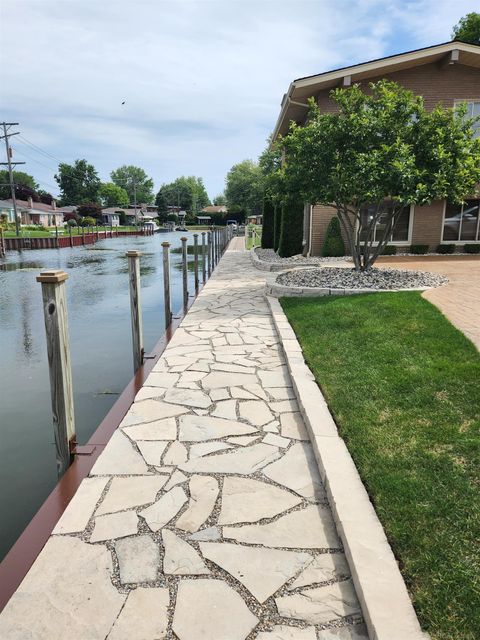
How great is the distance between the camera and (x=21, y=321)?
8.66m

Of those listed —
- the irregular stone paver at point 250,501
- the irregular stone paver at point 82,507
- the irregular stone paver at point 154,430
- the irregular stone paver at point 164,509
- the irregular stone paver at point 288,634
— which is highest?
the irregular stone paver at point 288,634

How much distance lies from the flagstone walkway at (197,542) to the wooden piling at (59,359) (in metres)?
0.28

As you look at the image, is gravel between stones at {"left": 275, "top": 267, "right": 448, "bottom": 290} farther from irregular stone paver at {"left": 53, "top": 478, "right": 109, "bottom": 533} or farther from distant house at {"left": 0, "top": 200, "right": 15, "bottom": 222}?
distant house at {"left": 0, "top": 200, "right": 15, "bottom": 222}

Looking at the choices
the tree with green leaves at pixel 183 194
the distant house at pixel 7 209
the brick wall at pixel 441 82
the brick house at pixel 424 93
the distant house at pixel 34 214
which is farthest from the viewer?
the tree with green leaves at pixel 183 194

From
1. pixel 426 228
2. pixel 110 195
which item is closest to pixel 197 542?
pixel 426 228

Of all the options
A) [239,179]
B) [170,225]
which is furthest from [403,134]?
[170,225]

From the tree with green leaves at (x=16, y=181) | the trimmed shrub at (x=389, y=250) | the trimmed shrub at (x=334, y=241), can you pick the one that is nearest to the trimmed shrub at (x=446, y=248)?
the trimmed shrub at (x=389, y=250)

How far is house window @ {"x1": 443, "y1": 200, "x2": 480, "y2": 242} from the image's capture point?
1606 centimetres

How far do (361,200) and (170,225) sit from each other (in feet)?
298

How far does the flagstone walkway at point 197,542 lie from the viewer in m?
1.92

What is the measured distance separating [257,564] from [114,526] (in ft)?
2.72

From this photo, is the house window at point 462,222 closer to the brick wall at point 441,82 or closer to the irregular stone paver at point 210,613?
the brick wall at point 441,82

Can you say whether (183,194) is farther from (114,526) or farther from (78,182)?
(114,526)

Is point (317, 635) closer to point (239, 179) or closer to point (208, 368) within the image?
point (208, 368)
